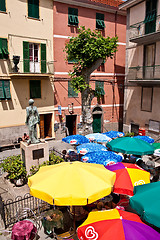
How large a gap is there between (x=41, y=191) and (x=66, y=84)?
1411 centimetres

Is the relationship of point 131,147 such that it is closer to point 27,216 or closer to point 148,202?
point 148,202

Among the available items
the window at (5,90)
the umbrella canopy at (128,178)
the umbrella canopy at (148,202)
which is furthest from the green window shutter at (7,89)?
the umbrella canopy at (148,202)

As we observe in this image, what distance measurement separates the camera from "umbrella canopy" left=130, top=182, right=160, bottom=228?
15.1 ft

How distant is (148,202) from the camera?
16.5 ft

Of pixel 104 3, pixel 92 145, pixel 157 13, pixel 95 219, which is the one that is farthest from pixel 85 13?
pixel 95 219

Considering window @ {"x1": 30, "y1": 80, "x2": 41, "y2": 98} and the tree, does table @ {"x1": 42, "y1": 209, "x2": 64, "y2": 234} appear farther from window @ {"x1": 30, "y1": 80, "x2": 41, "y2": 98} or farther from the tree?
window @ {"x1": 30, "y1": 80, "x2": 41, "y2": 98}

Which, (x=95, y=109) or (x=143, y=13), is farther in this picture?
(x=95, y=109)

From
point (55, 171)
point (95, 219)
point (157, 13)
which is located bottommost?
point (95, 219)

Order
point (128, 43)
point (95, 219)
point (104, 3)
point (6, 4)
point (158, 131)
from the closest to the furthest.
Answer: point (95, 219) → point (6, 4) → point (158, 131) → point (128, 43) → point (104, 3)

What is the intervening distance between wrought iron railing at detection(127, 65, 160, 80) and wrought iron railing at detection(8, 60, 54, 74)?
6.91 metres

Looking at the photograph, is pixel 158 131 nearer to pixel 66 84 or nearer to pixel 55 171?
pixel 66 84

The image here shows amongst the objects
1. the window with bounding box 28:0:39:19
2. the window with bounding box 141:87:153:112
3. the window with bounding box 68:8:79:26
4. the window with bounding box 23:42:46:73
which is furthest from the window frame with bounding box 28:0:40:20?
the window with bounding box 141:87:153:112

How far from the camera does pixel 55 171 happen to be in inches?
246

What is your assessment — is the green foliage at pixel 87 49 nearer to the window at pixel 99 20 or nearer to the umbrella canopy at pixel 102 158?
the umbrella canopy at pixel 102 158
